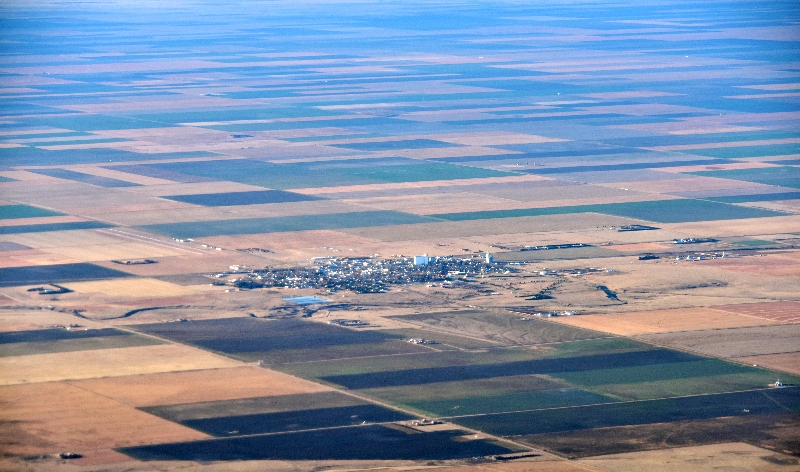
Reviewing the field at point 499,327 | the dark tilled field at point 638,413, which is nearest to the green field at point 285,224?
the field at point 499,327

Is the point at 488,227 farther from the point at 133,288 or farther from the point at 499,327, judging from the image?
the point at 499,327

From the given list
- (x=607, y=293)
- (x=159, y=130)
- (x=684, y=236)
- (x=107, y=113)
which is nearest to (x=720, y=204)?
(x=684, y=236)

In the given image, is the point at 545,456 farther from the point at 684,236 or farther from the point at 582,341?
the point at 684,236

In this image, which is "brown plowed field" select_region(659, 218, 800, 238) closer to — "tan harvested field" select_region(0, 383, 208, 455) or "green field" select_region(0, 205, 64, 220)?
"green field" select_region(0, 205, 64, 220)

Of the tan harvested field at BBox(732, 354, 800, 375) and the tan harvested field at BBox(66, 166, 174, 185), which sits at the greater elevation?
the tan harvested field at BBox(66, 166, 174, 185)

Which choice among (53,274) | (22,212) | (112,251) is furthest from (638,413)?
(22,212)

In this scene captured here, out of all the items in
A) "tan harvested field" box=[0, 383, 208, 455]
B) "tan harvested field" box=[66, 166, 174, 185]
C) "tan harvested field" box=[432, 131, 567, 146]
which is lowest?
"tan harvested field" box=[0, 383, 208, 455]

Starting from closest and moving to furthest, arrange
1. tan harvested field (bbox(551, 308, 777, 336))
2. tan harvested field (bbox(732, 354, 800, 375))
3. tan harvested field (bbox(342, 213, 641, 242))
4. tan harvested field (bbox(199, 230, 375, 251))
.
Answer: tan harvested field (bbox(732, 354, 800, 375)) → tan harvested field (bbox(551, 308, 777, 336)) → tan harvested field (bbox(199, 230, 375, 251)) → tan harvested field (bbox(342, 213, 641, 242))

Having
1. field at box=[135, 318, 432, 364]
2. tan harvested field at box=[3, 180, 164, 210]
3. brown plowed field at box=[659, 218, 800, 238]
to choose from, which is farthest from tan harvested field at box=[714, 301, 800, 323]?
tan harvested field at box=[3, 180, 164, 210]
